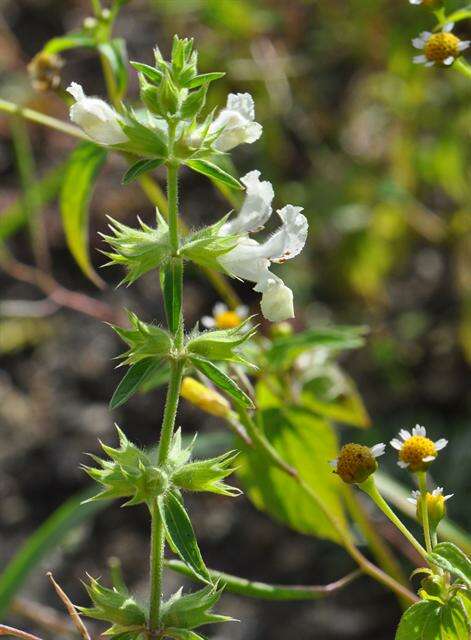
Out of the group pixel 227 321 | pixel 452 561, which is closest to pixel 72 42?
pixel 227 321

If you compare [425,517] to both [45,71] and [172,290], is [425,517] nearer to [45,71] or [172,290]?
[172,290]

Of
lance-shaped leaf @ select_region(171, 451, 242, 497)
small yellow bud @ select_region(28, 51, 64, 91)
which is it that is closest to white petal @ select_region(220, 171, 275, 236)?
lance-shaped leaf @ select_region(171, 451, 242, 497)

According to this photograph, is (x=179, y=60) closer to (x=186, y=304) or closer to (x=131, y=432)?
(x=131, y=432)

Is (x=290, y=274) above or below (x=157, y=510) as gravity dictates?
above

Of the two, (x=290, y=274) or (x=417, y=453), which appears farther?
(x=290, y=274)

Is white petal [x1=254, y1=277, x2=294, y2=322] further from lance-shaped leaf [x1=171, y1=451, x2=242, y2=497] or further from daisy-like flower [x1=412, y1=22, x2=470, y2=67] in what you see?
daisy-like flower [x1=412, y1=22, x2=470, y2=67]

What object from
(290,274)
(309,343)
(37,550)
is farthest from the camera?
(290,274)
